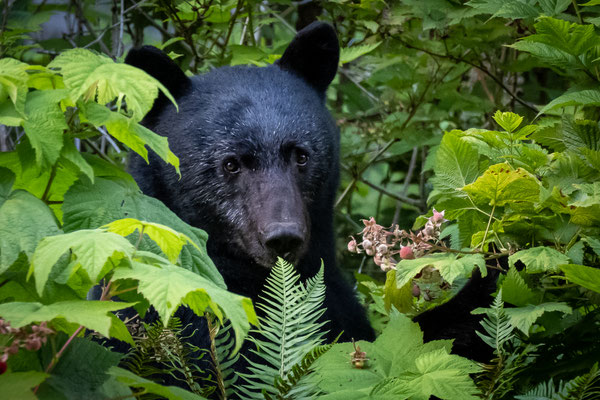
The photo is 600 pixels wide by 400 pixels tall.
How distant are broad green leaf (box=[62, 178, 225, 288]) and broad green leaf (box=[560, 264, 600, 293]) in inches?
34.1

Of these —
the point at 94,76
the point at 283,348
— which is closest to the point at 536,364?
the point at 283,348

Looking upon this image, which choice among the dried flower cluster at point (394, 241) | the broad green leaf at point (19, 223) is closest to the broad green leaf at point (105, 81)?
the broad green leaf at point (19, 223)

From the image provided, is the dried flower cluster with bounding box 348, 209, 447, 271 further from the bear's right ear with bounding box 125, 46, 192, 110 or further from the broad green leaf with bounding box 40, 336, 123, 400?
the bear's right ear with bounding box 125, 46, 192, 110

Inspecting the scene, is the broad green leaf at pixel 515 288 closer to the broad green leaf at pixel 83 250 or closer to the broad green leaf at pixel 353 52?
the broad green leaf at pixel 83 250

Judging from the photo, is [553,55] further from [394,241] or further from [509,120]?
[394,241]

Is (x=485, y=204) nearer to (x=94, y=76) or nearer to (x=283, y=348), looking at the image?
(x=283, y=348)

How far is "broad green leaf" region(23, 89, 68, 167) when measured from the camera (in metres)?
1.76

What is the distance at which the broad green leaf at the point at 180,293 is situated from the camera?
4.68 feet

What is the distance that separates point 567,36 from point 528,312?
0.94 meters

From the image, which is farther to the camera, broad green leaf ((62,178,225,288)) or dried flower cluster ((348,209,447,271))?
dried flower cluster ((348,209,447,271))

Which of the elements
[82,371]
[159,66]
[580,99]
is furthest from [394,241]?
[159,66]

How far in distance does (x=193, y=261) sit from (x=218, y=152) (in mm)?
1308

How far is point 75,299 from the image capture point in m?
1.60

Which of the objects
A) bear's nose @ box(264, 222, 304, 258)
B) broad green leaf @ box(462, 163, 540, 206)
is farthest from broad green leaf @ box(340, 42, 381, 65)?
broad green leaf @ box(462, 163, 540, 206)
